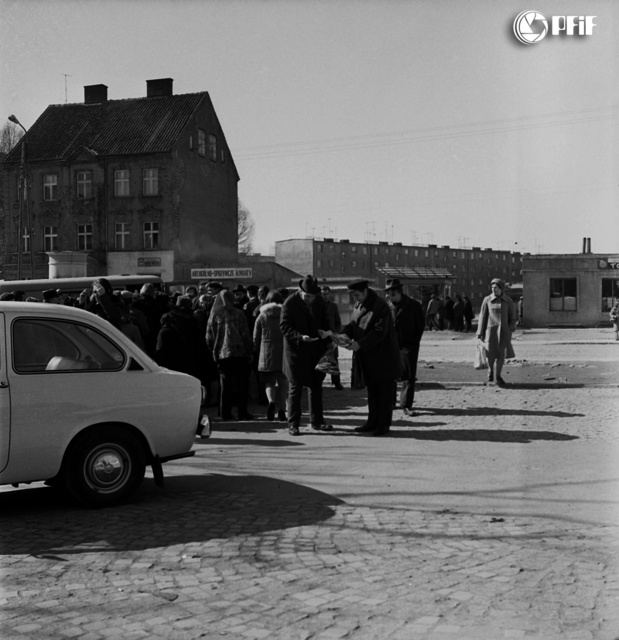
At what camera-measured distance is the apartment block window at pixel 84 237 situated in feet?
170

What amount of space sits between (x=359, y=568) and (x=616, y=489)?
10.4 ft

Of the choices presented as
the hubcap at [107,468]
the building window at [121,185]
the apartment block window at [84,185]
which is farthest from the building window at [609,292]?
Result: the hubcap at [107,468]

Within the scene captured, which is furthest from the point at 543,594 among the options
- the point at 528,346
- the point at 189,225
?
the point at 189,225

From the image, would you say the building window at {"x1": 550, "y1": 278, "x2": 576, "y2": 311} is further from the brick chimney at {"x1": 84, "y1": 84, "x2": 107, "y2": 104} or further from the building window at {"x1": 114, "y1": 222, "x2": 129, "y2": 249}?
the brick chimney at {"x1": 84, "y1": 84, "x2": 107, "y2": 104}

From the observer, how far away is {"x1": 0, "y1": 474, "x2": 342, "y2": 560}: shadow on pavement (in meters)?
6.10

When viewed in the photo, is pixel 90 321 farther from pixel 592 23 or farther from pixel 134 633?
pixel 592 23

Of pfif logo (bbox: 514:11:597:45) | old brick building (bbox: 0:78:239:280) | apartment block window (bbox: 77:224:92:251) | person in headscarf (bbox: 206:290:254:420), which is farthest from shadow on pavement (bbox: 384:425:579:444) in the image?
apartment block window (bbox: 77:224:92:251)

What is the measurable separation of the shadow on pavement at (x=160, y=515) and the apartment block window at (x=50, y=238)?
4528 centimetres

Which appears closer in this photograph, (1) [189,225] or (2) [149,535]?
(2) [149,535]

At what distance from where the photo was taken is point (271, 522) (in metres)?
6.60

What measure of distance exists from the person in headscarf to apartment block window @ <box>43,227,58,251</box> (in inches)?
1620

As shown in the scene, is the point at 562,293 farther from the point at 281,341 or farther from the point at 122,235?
the point at 281,341

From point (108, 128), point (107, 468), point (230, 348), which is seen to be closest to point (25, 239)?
point (108, 128)

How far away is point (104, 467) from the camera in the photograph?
23.3 feet
